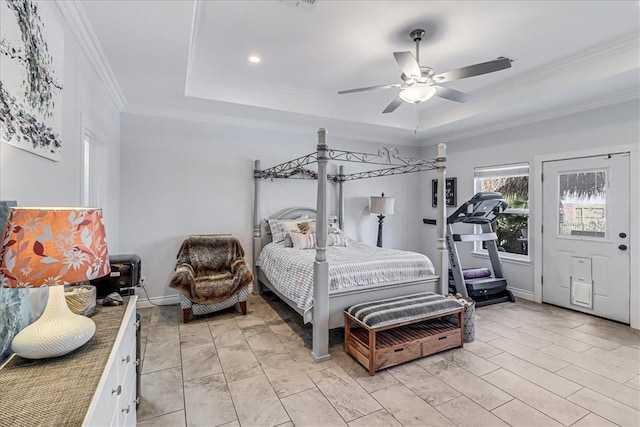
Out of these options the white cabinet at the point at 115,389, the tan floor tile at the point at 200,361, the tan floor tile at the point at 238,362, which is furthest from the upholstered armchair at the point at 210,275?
the white cabinet at the point at 115,389

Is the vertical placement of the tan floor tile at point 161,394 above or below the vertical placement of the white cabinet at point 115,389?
below

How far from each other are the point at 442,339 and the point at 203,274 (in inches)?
116

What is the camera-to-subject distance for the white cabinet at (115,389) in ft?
3.02

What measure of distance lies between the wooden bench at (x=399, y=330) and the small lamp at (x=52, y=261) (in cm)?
201

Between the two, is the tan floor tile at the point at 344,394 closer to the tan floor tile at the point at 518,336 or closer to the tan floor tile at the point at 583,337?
the tan floor tile at the point at 518,336

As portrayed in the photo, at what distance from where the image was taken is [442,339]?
2.91m

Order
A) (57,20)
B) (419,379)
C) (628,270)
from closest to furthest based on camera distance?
(57,20), (419,379), (628,270)

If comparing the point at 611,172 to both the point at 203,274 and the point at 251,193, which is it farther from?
Result: the point at 203,274

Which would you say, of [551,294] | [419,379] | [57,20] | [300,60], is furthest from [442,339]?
[57,20]

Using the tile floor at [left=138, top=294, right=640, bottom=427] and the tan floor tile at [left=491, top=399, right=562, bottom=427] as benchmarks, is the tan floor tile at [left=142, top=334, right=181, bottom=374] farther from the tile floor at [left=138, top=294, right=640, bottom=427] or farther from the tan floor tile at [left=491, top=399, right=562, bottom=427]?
the tan floor tile at [left=491, top=399, right=562, bottom=427]

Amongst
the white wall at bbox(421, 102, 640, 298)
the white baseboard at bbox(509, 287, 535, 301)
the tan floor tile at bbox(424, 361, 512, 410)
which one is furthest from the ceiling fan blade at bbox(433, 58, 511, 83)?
the white baseboard at bbox(509, 287, 535, 301)

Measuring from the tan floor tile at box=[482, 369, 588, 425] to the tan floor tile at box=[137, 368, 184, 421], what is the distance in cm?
240

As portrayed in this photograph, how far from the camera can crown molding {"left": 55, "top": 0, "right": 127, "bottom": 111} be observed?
1.97 m

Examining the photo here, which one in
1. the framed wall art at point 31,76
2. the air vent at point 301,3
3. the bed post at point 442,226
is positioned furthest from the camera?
the bed post at point 442,226
